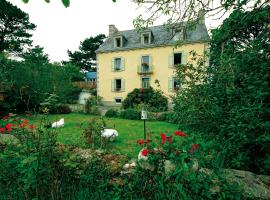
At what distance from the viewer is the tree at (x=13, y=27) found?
90.8 feet

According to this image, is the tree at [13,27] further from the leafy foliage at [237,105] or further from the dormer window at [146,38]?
the leafy foliage at [237,105]

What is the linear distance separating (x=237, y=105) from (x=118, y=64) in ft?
80.0

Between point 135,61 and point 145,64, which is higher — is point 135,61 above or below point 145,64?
above

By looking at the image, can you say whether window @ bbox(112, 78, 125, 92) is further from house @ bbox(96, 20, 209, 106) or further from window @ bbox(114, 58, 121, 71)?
window @ bbox(114, 58, 121, 71)

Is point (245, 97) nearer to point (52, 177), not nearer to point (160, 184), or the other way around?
point (160, 184)

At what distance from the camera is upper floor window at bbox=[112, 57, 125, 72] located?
26.8m

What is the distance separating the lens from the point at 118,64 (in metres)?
27.2

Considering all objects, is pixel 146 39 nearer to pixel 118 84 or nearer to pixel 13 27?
pixel 118 84

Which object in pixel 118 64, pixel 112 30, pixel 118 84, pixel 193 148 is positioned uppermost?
pixel 112 30

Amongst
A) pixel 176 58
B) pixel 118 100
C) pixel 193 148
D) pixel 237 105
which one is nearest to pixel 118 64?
pixel 118 100

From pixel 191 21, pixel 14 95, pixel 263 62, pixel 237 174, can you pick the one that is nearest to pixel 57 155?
pixel 237 174

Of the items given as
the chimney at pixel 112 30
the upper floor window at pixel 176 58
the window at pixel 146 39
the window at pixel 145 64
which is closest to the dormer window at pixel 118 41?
the chimney at pixel 112 30

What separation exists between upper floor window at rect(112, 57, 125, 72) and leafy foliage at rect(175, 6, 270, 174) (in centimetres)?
2291

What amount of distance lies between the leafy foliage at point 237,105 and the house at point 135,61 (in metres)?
20.0
